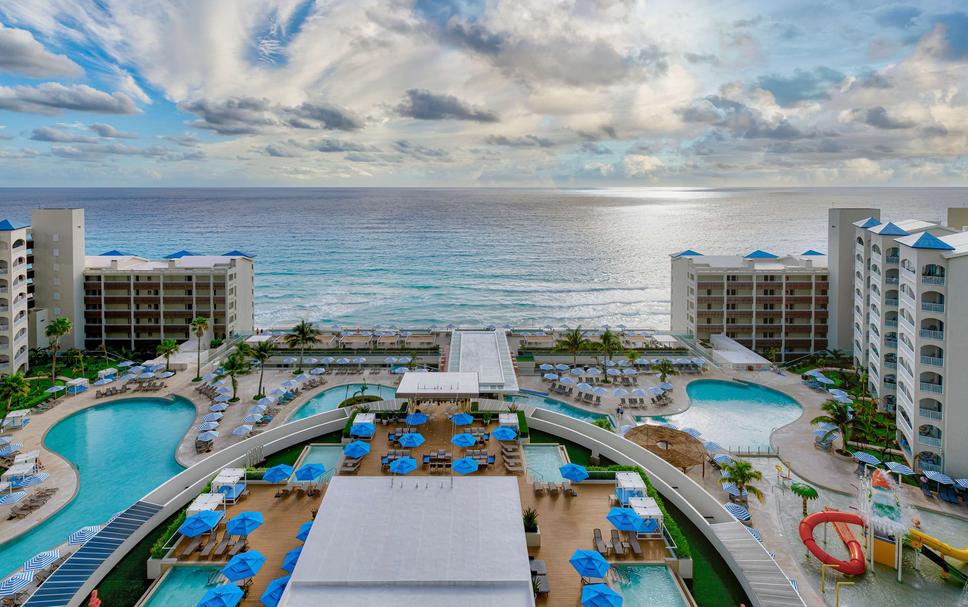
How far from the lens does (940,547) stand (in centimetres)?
2748

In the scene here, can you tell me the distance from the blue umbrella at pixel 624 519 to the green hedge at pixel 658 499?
4.81 feet

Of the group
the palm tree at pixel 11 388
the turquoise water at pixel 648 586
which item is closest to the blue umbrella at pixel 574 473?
the turquoise water at pixel 648 586

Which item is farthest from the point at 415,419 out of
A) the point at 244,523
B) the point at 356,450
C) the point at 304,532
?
the point at 244,523

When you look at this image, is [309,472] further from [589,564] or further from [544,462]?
[589,564]

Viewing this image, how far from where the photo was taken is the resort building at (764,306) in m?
64.8

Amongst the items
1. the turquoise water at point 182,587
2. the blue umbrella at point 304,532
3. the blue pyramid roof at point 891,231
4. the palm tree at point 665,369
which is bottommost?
the turquoise water at point 182,587

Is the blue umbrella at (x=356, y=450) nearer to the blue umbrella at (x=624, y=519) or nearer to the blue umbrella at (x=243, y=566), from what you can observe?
the blue umbrella at (x=243, y=566)

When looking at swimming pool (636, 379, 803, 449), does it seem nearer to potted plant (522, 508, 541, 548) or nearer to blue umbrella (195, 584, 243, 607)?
potted plant (522, 508, 541, 548)

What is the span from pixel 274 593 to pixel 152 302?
55731 millimetres

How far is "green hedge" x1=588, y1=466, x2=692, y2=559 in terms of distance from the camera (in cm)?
2450

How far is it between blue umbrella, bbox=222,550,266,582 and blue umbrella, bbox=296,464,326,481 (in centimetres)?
681

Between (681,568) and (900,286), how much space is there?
29.8 metres

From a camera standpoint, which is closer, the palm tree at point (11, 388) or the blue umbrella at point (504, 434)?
the blue umbrella at point (504, 434)

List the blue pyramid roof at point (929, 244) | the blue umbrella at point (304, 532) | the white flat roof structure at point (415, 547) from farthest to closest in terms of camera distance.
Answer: the blue pyramid roof at point (929, 244) < the blue umbrella at point (304, 532) < the white flat roof structure at point (415, 547)
